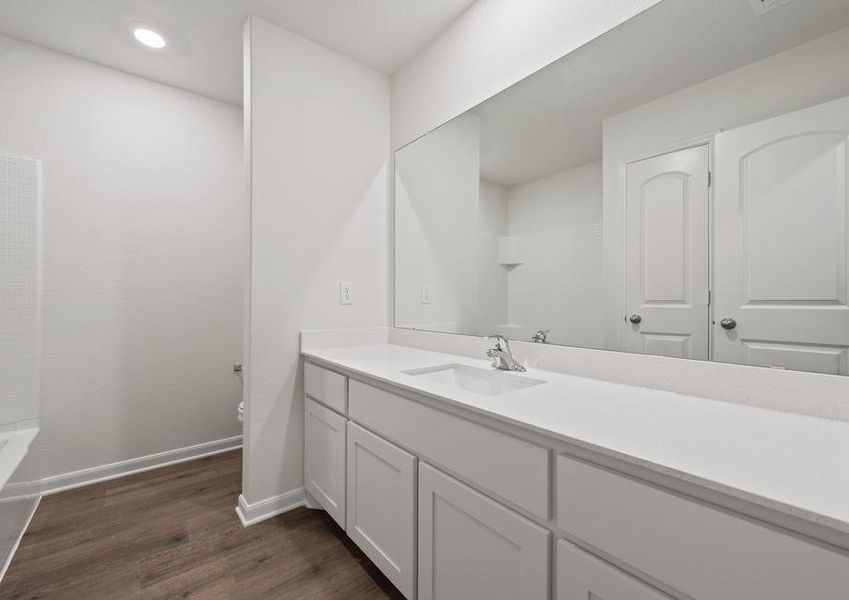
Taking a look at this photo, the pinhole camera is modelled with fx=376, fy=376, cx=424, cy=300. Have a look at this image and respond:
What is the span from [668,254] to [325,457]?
1.53 meters

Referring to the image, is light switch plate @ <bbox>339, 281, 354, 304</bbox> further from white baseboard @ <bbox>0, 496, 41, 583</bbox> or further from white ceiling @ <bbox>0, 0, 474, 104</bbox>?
white baseboard @ <bbox>0, 496, 41, 583</bbox>

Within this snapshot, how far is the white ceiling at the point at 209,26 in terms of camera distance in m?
1.70

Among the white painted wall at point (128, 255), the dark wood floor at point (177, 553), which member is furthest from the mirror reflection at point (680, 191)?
the white painted wall at point (128, 255)

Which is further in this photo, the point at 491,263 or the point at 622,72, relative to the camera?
the point at 491,263

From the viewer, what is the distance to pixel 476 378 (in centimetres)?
148

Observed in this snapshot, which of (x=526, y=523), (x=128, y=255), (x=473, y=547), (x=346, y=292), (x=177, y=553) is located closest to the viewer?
(x=526, y=523)

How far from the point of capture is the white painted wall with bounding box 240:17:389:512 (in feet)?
5.83

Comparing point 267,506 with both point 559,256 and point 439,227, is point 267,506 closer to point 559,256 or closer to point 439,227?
point 439,227

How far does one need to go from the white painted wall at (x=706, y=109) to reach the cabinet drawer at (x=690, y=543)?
63cm

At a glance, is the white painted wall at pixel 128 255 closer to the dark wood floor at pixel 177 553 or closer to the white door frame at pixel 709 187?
the dark wood floor at pixel 177 553

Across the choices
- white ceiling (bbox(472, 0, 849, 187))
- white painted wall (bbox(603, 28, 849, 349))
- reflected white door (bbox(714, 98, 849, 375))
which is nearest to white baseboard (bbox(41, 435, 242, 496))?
white ceiling (bbox(472, 0, 849, 187))

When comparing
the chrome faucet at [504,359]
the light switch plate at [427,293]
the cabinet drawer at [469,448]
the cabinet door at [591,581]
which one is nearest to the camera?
the cabinet door at [591,581]

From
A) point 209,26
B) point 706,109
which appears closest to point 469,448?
point 706,109

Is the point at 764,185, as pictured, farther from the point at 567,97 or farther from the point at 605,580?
the point at 605,580
